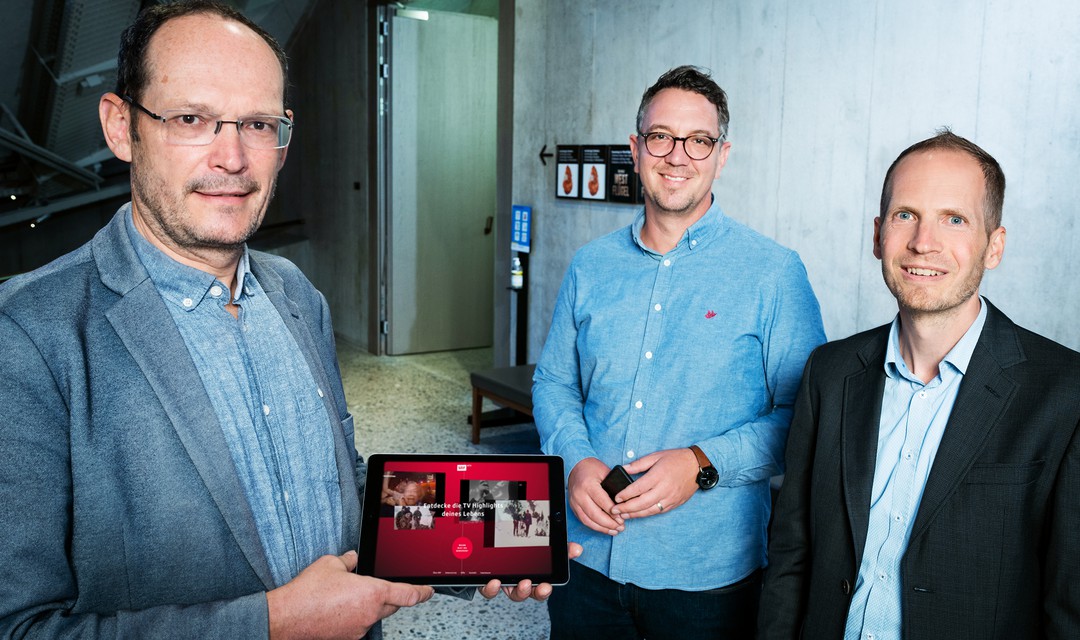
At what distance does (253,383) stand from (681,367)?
843 mm

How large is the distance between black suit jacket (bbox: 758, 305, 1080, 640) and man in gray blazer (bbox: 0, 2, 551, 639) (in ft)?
1.90

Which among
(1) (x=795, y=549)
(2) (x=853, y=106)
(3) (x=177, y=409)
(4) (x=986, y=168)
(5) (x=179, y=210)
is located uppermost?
(2) (x=853, y=106)

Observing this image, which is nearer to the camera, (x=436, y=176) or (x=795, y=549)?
(x=795, y=549)

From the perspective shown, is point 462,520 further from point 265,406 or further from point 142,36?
point 142,36

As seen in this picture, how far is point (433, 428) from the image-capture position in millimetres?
5023

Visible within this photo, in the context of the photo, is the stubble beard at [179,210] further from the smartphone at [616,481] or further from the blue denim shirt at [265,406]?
the smartphone at [616,481]

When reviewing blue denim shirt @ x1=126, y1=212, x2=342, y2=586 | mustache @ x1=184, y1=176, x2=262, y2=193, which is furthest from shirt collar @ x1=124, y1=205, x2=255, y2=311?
mustache @ x1=184, y1=176, x2=262, y2=193

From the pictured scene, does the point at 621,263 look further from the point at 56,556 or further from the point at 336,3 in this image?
the point at 336,3

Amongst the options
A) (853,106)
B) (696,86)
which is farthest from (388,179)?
(696,86)

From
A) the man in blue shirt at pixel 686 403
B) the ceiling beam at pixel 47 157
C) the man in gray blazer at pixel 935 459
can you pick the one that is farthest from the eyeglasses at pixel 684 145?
the ceiling beam at pixel 47 157

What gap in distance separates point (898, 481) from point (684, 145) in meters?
0.74

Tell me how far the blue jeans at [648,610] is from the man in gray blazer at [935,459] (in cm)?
12

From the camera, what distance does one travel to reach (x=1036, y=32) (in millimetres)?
2670

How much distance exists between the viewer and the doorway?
6.70 meters
